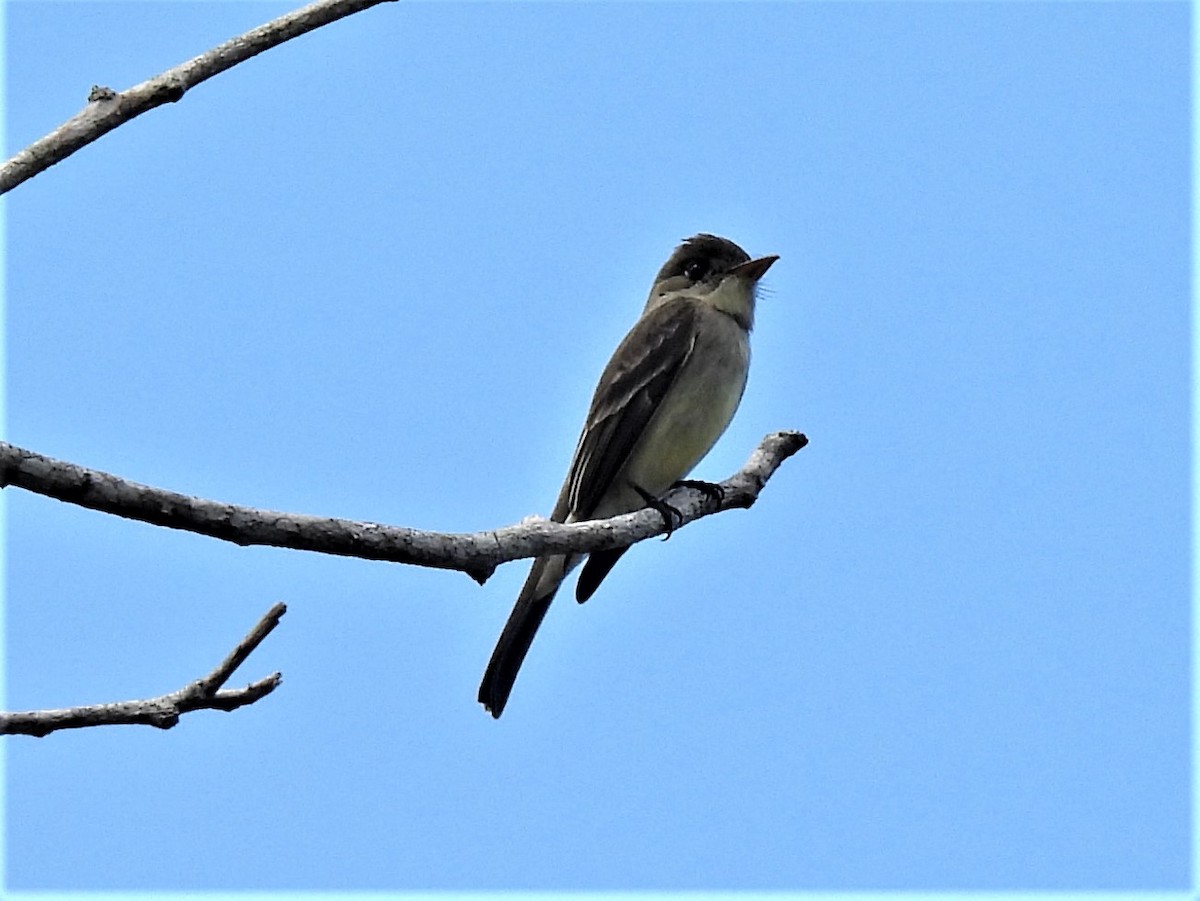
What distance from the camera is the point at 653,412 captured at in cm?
827

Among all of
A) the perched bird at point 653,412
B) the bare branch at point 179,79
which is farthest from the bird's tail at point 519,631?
the bare branch at point 179,79

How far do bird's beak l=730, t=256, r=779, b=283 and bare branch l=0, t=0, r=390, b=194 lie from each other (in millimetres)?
4335

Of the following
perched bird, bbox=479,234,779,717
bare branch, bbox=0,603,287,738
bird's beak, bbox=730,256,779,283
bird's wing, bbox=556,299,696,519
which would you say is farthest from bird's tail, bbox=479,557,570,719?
bare branch, bbox=0,603,287,738

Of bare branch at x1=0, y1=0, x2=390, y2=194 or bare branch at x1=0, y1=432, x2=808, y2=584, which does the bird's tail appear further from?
bare branch at x1=0, y1=0, x2=390, y2=194

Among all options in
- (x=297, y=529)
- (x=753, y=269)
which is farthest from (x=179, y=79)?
(x=753, y=269)

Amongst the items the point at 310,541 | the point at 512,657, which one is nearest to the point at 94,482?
the point at 310,541

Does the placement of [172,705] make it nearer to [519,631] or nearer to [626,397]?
[519,631]

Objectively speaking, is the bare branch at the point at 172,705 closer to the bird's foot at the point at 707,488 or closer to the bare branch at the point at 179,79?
the bare branch at the point at 179,79

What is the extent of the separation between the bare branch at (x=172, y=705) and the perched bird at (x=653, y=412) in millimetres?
2932

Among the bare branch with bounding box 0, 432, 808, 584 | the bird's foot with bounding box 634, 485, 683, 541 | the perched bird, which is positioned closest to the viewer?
the bare branch with bounding box 0, 432, 808, 584

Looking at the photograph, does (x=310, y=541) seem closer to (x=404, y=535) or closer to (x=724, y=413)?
(x=404, y=535)

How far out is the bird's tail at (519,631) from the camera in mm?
7312

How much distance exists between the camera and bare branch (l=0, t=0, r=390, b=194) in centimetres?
468

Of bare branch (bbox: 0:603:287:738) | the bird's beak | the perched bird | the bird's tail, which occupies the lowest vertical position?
bare branch (bbox: 0:603:287:738)
